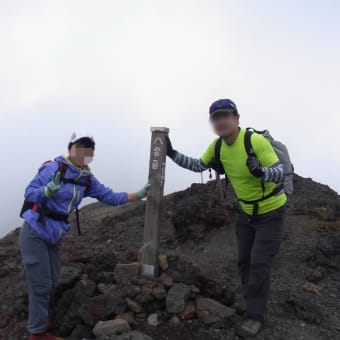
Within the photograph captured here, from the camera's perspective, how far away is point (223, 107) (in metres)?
5.34

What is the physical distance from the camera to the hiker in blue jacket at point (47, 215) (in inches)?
207

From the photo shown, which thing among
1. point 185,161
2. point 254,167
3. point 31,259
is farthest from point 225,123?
point 31,259

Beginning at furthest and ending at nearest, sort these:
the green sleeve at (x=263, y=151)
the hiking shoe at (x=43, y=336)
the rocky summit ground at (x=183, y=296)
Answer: the rocky summit ground at (x=183, y=296) → the hiking shoe at (x=43, y=336) → the green sleeve at (x=263, y=151)

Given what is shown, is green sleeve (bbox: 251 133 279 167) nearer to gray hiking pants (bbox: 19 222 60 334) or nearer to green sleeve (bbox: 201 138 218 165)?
green sleeve (bbox: 201 138 218 165)

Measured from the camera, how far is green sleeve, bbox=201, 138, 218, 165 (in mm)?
5941

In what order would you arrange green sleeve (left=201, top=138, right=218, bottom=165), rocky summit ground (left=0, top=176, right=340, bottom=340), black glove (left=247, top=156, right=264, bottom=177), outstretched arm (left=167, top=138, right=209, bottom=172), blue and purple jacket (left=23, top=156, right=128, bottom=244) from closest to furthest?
black glove (left=247, top=156, right=264, bottom=177) → blue and purple jacket (left=23, top=156, right=128, bottom=244) → rocky summit ground (left=0, top=176, right=340, bottom=340) → green sleeve (left=201, top=138, right=218, bottom=165) → outstretched arm (left=167, top=138, right=209, bottom=172)

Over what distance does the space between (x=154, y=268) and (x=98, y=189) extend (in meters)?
1.44

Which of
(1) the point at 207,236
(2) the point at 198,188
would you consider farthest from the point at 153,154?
(2) the point at 198,188

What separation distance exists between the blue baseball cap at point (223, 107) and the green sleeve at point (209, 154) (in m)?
0.60

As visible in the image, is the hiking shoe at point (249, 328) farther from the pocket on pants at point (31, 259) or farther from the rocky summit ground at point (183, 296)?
the pocket on pants at point (31, 259)

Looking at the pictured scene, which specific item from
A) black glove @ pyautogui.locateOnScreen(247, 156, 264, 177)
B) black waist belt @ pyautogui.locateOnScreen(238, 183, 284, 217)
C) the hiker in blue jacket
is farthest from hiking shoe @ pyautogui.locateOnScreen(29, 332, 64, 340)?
black glove @ pyautogui.locateOnScreen(247, 156, 264, 177)

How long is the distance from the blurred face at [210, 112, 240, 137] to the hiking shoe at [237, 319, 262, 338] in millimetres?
2434

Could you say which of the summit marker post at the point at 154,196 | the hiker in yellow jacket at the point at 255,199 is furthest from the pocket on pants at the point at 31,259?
the hiker in yellow jacket at the point at 255,199

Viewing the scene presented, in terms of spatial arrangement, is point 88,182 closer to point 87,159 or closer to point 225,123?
point 87,159
